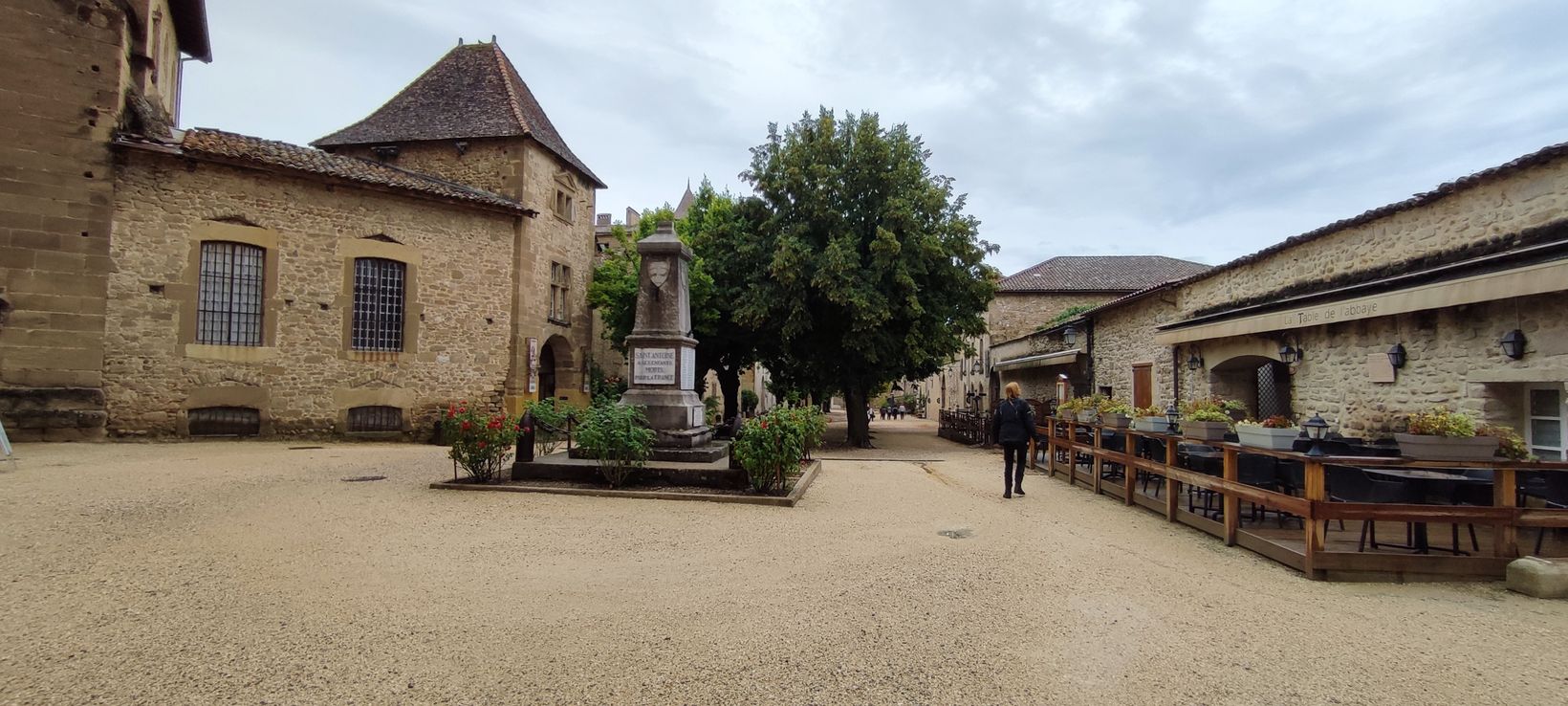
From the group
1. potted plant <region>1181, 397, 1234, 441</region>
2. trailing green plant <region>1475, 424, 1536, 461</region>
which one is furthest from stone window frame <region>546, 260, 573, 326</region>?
trailing green plant <region>1475, 424, 1536, 461</region>

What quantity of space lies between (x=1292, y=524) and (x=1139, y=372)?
970 centimetres

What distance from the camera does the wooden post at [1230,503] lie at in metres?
6.04

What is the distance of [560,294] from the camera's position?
65.6 ft

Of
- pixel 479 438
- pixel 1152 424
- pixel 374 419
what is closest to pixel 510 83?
pixel 374 419

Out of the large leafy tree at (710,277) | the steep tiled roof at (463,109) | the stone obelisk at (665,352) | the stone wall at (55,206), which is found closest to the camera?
the stone obelisk at (665,352)

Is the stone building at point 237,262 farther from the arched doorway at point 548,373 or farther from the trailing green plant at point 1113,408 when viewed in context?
the trailing green plant at point 1113,408

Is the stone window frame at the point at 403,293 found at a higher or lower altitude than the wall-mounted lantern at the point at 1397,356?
higher

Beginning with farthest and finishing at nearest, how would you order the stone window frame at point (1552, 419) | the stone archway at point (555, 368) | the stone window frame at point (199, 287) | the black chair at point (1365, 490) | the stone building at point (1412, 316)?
the stone archway at point (555, 368) < the stone window frame at point (199, 287) < the stone building at point (1412, 316) < the stone window frame at point (1552, 419) < the black chair at point (1365, 490)

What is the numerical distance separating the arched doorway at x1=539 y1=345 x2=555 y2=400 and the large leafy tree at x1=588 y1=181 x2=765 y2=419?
181 centimetres

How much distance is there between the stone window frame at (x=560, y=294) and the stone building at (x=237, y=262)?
88 cm

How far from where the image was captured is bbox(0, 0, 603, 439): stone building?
38.8ft

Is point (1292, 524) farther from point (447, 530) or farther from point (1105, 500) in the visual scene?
point (447, 530)

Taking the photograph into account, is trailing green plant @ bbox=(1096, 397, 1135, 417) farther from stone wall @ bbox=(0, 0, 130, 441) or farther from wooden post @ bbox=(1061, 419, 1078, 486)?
stone wall @ bbox=(0, 0, 130, 441)

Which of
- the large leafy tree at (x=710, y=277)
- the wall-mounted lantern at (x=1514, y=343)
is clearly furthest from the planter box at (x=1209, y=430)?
the large leafy tree at (x=710, y=277)
